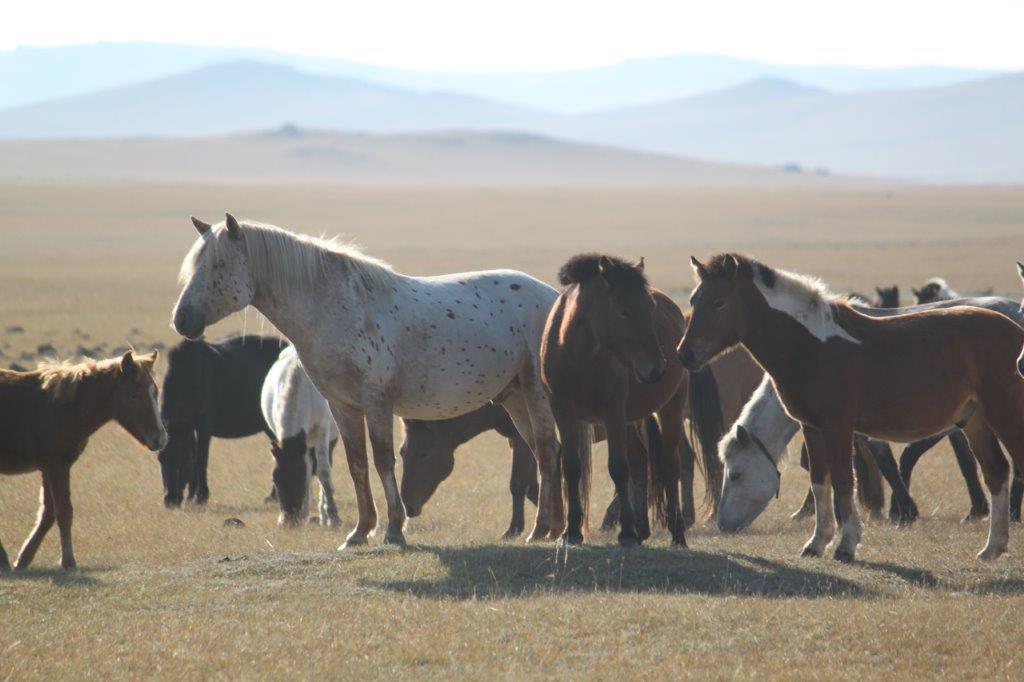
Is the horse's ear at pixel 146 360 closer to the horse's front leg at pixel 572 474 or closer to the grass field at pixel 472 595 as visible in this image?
the grass field at pixel 472 595

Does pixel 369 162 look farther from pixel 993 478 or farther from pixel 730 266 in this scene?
pixel 993 478

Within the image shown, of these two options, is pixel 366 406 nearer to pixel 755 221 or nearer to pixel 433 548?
pixel 433 548

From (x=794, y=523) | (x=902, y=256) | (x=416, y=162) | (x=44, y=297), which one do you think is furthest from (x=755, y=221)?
(x=416, y=162)

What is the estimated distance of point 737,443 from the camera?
983 cm

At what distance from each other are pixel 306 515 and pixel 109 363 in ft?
10.7

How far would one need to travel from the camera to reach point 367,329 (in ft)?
28.0

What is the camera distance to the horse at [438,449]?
1083cm

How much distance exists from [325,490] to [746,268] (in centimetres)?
479

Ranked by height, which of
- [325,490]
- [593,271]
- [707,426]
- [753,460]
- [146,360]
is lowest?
[325,490]

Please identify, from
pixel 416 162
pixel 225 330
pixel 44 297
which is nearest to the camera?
pixel 225 330

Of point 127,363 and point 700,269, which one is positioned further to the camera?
point 127,363

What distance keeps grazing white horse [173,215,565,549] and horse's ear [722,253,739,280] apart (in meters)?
1.90

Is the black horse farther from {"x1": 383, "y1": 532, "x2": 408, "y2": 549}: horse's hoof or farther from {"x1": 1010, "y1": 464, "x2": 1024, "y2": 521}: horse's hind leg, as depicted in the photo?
{"x1": 1010, "y1": 464, "x2": 1024, "y2": 521}: horse's hind leg

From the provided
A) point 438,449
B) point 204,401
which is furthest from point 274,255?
point 204,401
